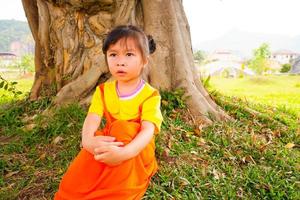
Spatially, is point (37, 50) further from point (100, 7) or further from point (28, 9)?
point (100, 7)

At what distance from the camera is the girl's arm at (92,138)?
2160 millimetres

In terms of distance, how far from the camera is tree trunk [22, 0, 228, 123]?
13.6 feet

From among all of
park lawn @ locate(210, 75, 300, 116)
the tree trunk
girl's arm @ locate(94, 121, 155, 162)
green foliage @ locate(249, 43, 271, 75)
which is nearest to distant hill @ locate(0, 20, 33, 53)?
green foliage @ locate(249, 43, 271, 75)

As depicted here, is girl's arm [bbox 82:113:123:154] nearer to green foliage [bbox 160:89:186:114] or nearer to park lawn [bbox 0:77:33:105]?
green foliage [bbox 160:89:186:114]

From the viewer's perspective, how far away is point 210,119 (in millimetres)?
4039

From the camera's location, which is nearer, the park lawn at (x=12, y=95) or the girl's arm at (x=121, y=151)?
the girl's arm at (x=121, y=151)

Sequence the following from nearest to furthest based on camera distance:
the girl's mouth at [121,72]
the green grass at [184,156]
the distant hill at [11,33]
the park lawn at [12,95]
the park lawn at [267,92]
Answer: the girl's mouth at [121,72], the green grass at [184,156], the park lawn at [12,95], the park lawn at [267,92], the distant hill at [11,33]

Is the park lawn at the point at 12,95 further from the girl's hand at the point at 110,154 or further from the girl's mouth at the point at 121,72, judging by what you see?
the girl's hand at the point at 110,154

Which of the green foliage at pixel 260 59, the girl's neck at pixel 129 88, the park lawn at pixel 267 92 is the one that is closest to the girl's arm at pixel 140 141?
the girl's neck at pixel 129 88

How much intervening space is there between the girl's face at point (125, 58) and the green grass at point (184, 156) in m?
0.96

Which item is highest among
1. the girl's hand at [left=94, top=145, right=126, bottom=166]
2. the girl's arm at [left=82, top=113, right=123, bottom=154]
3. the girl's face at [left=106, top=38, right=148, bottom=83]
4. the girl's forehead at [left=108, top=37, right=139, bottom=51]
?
the girl's forehead at [left=108, top=37, right=139, bottom=51]

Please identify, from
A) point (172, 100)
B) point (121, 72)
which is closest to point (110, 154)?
point (121, 72)

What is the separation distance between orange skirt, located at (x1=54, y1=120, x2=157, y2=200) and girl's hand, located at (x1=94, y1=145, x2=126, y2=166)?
84 mm

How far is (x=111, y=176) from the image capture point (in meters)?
2.20
